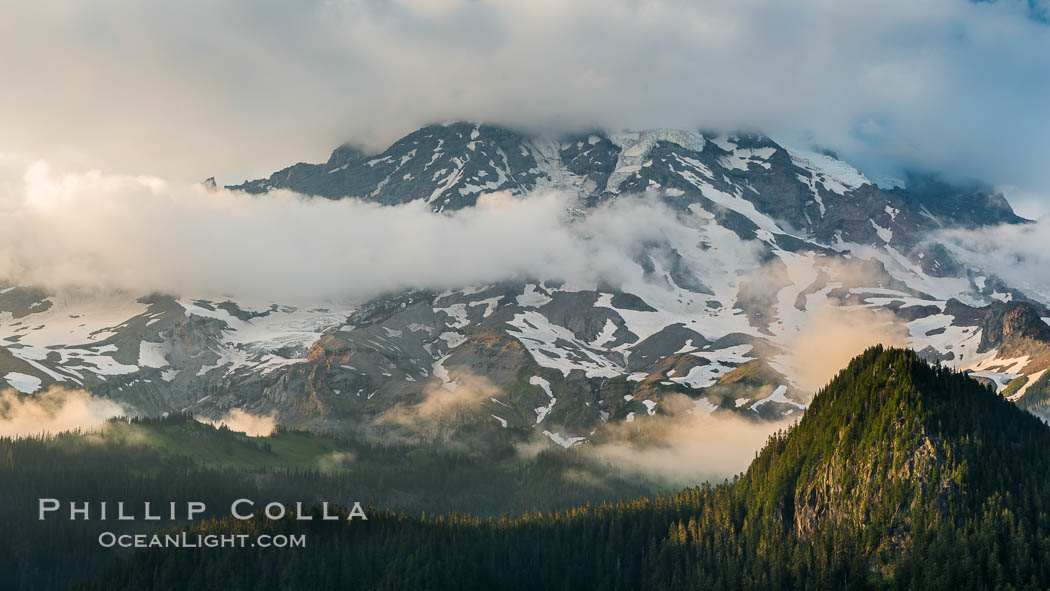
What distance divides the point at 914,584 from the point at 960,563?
330 inches

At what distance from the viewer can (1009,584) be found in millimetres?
190500

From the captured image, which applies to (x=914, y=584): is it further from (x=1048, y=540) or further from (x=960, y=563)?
(x=1048, y=540)

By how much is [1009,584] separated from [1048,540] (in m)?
14.4

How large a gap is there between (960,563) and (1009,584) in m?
9.24

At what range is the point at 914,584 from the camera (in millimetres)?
198500

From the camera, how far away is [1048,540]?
19925 cm

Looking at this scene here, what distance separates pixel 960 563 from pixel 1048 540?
51.7 feet

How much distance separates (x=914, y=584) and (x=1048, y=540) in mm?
23947

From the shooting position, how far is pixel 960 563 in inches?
7795

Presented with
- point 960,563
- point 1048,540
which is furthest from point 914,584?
point 1048,540

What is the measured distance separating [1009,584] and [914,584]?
15.1 metres
